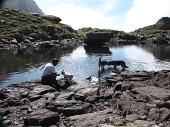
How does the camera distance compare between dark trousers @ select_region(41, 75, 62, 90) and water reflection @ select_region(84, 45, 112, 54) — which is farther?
water reflection @ select_region(84, 45, 112, 54)

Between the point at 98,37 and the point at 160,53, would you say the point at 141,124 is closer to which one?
the point at 160,53

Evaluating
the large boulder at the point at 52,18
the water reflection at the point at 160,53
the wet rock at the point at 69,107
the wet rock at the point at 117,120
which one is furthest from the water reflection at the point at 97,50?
the large boulder at the point at 52,18

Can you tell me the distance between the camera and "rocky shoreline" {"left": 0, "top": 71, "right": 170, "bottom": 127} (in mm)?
23375

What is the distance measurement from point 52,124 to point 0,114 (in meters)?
4.60

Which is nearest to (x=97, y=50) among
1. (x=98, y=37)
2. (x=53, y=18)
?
(x=98, y=37)

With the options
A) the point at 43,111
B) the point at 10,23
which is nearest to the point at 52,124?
the point at 43,111

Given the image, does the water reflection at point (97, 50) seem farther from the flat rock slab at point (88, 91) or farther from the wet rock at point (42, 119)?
the wet rock at point (42, 119)

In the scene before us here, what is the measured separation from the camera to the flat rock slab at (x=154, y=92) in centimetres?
2766

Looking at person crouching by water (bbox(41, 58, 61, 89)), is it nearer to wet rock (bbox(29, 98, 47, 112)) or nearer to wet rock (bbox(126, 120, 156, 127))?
wet rock (bbox(29, 98, 47, 112))

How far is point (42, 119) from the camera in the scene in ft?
76.6

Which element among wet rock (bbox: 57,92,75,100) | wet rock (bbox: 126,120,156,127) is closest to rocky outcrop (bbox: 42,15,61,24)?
wet rock (bbox: 57,92,75,100)

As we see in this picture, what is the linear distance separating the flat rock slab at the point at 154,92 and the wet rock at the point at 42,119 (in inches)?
322

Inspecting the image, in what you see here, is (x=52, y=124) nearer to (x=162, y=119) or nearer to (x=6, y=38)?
(x=162, y=119)

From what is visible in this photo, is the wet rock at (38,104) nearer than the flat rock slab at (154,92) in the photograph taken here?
Yes
